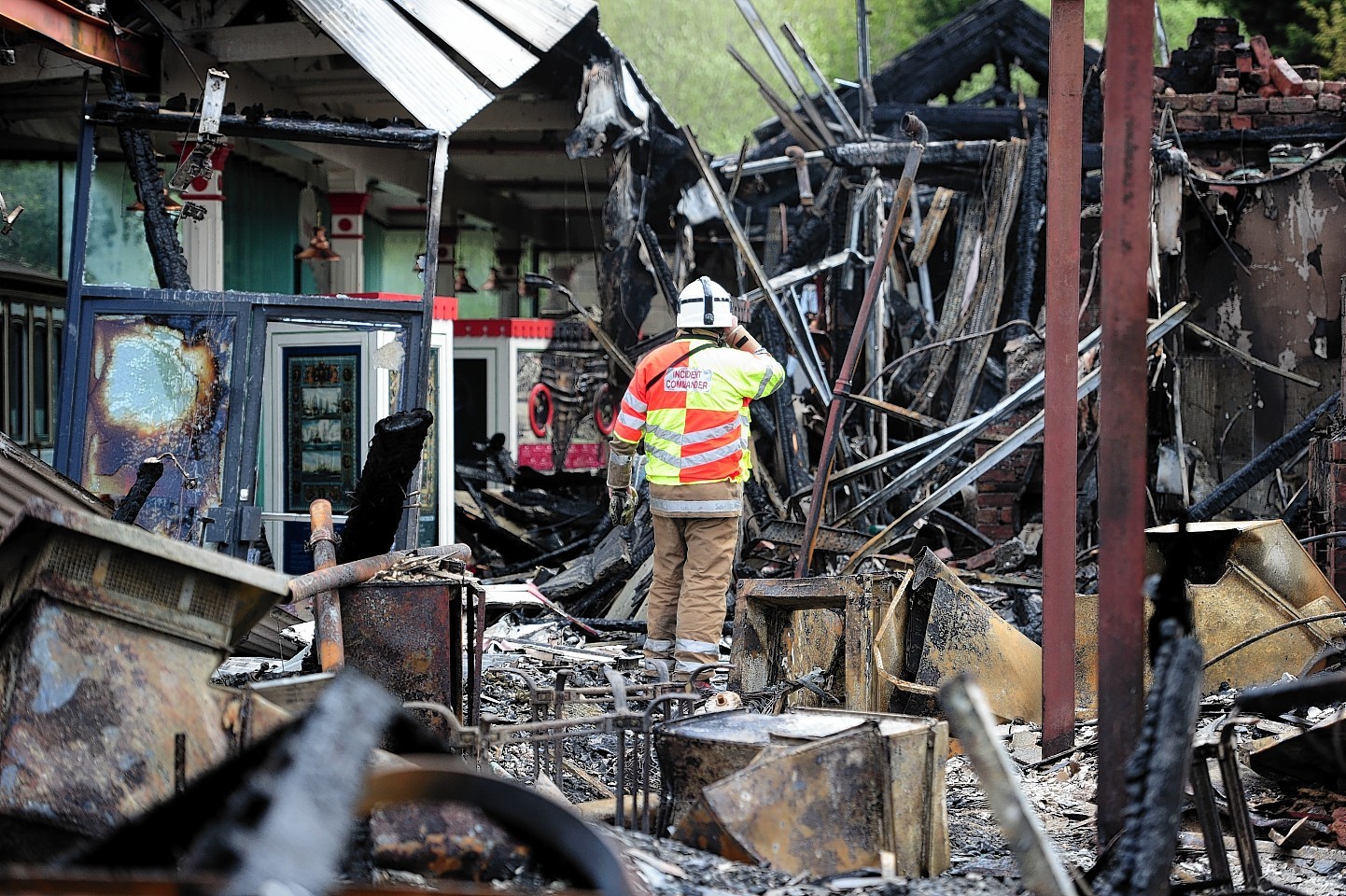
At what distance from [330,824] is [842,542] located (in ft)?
21.5

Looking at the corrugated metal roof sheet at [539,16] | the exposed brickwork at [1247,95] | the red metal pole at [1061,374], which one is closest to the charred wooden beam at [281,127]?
the corrugated metal roof sheet at [539,16]

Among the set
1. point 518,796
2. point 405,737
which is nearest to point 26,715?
point 405,737

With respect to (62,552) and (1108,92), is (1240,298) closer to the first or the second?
(1108,92)

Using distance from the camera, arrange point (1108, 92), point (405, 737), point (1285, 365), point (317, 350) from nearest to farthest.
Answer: point (405, 737), point (1108, 92), point (317, 350), point (1285, 365)

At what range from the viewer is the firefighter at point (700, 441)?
23.8ft

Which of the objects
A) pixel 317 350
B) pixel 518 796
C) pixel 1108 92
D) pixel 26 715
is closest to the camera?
pixel 518 796

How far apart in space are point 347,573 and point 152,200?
380cm

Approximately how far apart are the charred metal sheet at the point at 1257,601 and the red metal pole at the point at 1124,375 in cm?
259

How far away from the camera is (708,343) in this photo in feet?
24.1

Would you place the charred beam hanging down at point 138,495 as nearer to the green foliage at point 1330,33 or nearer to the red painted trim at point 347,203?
the red painted trim at point 347,203

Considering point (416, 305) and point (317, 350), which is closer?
point (416, 305)

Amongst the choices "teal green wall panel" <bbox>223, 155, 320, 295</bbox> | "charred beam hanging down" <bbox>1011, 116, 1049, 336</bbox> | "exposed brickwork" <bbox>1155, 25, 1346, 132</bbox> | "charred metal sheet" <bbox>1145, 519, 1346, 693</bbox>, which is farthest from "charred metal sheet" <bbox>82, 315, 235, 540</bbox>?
"exposed brickwork" <bbox>1155, 25, 1346, 132</bbox>

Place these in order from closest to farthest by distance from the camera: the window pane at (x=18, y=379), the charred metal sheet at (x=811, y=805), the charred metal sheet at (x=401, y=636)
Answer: the charred metal sheet at (x=811, y=805) → the charred metal sheet at (x=401, y=636) → the window pane at (x=18, y=379)

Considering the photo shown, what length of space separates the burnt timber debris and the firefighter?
0.42m
